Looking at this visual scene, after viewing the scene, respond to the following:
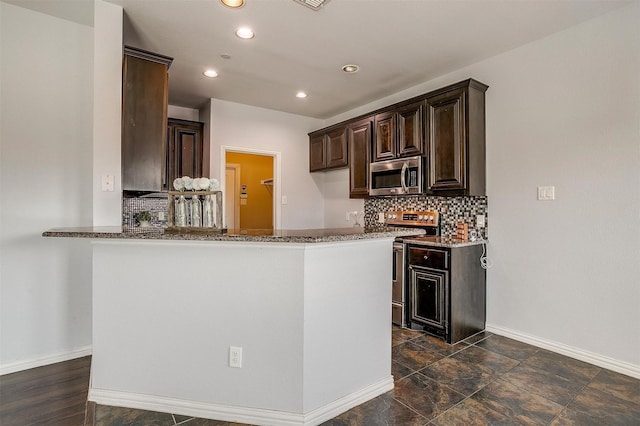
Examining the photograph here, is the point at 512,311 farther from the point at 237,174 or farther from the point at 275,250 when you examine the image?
the point at 237,174

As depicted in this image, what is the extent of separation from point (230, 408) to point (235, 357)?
11.1 inches

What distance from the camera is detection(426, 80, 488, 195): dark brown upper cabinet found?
300 centimetres

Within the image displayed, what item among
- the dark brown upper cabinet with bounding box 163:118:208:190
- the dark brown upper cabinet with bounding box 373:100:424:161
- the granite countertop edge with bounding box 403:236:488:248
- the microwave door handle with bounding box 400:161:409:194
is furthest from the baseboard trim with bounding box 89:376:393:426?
the dark brown upper cabinet with bounding box 163:118:208:190

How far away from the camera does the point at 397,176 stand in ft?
12.1

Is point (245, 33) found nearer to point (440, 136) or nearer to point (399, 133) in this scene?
point (399, 133)

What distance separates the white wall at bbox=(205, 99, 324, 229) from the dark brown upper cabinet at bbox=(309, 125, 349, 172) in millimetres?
151

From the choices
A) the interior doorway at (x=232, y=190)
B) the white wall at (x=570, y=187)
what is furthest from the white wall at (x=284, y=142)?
the white wall at (x=570, y=187)

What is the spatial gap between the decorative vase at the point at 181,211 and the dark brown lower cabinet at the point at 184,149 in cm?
246

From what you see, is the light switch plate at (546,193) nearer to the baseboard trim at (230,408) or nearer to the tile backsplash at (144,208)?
the baseboard trim at (230,408)

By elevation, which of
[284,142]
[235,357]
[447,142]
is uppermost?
[284,142]

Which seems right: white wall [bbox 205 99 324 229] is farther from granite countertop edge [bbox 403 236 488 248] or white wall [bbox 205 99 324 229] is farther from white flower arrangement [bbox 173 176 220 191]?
white flower arrangement [bbox 173 176 220 191]

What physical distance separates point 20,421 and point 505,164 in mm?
3987

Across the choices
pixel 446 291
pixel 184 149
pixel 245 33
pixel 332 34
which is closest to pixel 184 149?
pixel 184 149

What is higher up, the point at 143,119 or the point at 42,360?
the point at 143,119
